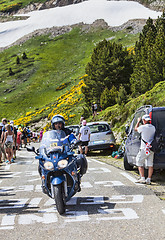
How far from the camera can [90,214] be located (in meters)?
5.81

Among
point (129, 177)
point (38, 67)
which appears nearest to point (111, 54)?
point (129, 177)

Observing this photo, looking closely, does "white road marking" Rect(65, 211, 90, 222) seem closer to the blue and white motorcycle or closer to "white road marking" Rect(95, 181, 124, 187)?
the blue and white motorcycle

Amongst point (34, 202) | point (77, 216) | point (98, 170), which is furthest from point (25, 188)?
point (98, 170)

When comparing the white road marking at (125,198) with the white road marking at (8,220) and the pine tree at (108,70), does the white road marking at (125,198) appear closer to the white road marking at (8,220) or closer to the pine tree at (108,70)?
the white road marking at (8,220)

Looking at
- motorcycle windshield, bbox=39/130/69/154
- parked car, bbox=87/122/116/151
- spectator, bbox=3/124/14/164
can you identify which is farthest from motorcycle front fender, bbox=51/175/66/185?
parked car, bbox=87/122/116/151

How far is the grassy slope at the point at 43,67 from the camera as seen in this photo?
102 meters

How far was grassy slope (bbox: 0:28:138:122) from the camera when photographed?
10219 cm

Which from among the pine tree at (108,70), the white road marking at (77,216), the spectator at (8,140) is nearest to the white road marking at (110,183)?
the white road marking at (77,216)

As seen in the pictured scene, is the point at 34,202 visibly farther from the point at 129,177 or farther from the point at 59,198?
the point at 129,177

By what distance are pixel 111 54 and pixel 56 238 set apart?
45264 millimetres

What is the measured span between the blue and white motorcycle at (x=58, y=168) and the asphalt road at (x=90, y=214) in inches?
13.1

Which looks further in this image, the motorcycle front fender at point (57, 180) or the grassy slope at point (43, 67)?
the grassy slope at point (43, 67)

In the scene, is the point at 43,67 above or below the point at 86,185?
below

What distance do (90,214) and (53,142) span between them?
143 centimetres
